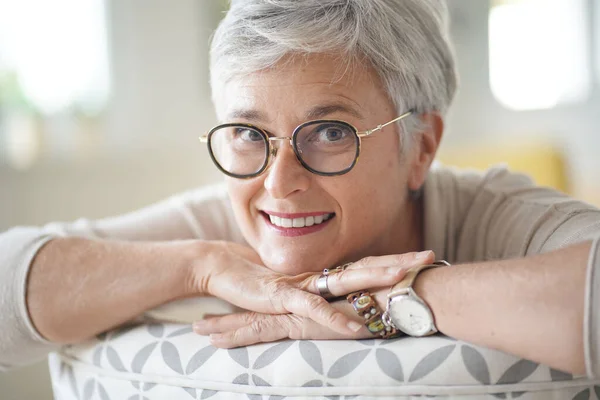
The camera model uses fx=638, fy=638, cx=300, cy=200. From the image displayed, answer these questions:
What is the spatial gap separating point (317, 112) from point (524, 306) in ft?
1.90

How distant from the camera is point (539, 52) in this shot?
5.00 metres

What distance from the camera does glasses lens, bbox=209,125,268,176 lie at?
1.37 m

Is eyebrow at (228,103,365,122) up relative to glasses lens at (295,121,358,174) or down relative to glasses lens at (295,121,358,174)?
up

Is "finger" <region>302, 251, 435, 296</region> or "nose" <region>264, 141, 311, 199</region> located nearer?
"finger" <region>302, 251, 435, 296</region>

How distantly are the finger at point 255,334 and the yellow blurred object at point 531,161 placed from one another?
2196mm

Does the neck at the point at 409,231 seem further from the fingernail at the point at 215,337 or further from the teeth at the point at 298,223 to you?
the fingernail at the point at 215,337

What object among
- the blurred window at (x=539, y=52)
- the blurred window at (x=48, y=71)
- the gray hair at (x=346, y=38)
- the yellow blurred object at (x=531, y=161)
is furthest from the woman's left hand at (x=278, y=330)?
the blurred window at (x=539, y=52)

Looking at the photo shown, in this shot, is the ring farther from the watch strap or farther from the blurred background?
the blurred background

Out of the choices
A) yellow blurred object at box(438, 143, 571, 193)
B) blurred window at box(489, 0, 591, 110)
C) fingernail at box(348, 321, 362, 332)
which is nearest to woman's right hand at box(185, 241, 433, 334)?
fingernail at box(348, 321, 362, 332)

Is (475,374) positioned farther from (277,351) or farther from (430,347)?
(277,351)

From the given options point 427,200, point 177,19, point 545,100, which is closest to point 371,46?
point 427,200

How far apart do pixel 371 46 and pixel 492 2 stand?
422cm

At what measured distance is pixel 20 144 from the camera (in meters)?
3.86

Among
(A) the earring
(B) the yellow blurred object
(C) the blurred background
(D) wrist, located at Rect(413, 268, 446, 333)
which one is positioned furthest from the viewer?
(C) the blurred background
